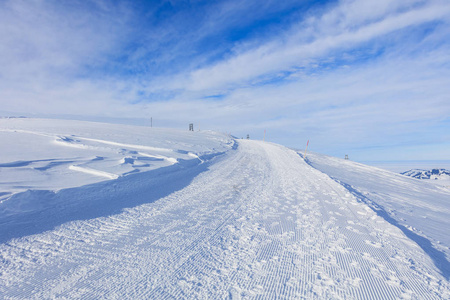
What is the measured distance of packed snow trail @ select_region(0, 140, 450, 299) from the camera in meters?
2.33

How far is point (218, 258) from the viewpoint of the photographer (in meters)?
2.91

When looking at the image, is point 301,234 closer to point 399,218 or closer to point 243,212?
point 243,212

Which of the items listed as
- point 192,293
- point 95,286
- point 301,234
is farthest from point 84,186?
point 301,234

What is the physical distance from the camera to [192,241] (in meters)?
3.33

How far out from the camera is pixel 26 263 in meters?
2.58

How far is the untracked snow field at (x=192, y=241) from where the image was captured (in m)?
2.39

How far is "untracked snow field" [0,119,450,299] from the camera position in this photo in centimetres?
239

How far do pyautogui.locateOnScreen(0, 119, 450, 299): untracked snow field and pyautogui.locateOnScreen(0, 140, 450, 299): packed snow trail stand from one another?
0.02 meters

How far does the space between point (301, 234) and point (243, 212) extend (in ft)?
4.15

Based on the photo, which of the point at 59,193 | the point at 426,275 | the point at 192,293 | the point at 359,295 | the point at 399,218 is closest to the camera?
the point at 192,293

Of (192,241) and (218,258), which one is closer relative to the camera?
(218,258)

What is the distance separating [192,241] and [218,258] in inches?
22.8

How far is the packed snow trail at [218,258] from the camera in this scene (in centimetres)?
233

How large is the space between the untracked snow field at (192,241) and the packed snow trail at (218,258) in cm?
2
